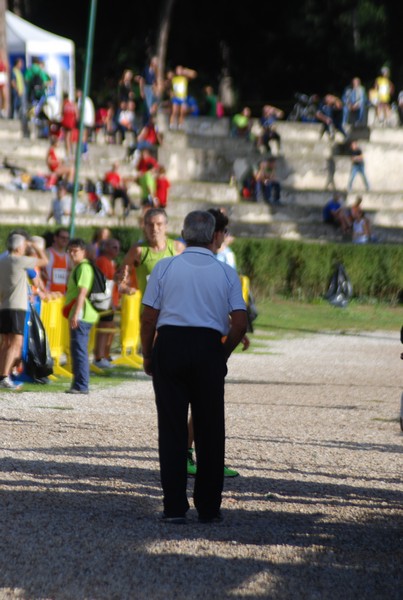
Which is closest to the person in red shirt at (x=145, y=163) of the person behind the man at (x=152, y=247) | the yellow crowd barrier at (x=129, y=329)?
the yellow crowd barrier at (x=129, y=329)

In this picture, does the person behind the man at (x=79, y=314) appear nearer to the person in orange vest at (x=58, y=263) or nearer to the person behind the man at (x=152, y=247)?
the person behind the man at (x=152, y=247)

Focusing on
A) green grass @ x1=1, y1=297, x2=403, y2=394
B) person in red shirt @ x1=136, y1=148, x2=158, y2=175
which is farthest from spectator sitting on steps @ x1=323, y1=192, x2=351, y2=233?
green grass @ x1=1, y1=297, x2=403, y2=394

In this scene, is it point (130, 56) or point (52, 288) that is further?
point (130, 56)

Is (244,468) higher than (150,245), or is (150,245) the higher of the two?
(150,245)

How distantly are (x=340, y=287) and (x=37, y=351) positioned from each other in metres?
15.8

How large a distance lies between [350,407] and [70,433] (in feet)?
12.9

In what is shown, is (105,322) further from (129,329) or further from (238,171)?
(238,171)

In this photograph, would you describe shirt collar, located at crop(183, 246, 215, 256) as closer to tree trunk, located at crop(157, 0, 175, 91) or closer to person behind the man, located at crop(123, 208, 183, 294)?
person behind the man, located at crop(123, 208, 183, 294)

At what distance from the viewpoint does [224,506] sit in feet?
25.7

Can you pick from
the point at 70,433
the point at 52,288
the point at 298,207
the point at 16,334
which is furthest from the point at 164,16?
the point at 70,433

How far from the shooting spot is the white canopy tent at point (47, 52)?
39.2 meters

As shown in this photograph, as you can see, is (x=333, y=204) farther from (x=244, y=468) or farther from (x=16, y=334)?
(x=244, y=468)

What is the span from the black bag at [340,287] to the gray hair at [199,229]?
2149 centimetres

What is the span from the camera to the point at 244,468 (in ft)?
30.3
